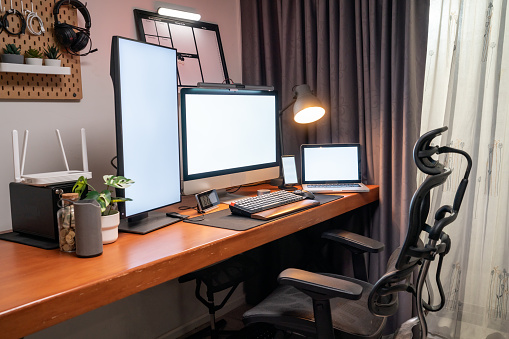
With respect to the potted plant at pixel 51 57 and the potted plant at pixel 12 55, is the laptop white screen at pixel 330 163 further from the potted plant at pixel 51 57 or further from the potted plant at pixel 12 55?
the potted plant at pixel 12 55

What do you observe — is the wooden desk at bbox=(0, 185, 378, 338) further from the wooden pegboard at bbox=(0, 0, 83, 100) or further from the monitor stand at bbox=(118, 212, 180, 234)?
the wooden pegboard at bbox=(0, 0, 83, 100)

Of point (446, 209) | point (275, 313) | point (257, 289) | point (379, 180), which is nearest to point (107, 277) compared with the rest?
point (275, 313)

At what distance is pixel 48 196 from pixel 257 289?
1.58 m

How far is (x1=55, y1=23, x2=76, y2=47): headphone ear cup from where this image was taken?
168 centimetres

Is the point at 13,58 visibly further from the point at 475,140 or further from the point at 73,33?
the point at 475,140

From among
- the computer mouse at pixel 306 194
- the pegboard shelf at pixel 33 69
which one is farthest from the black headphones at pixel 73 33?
the computer mouse at pixel 306 194

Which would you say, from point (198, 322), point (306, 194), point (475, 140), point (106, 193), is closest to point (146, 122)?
point (106, 193)

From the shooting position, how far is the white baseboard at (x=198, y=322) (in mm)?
2211

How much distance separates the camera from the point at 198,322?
235cm

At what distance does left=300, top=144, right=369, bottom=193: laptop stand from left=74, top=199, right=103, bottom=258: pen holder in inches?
46.6

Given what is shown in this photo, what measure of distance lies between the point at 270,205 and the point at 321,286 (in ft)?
1.82

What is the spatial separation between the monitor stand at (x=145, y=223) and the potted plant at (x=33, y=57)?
66 cm

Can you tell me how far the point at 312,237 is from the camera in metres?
2.40

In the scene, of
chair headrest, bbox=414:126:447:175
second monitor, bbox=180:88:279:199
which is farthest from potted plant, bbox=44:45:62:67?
chair headrest, bbox=414:126:447:175
